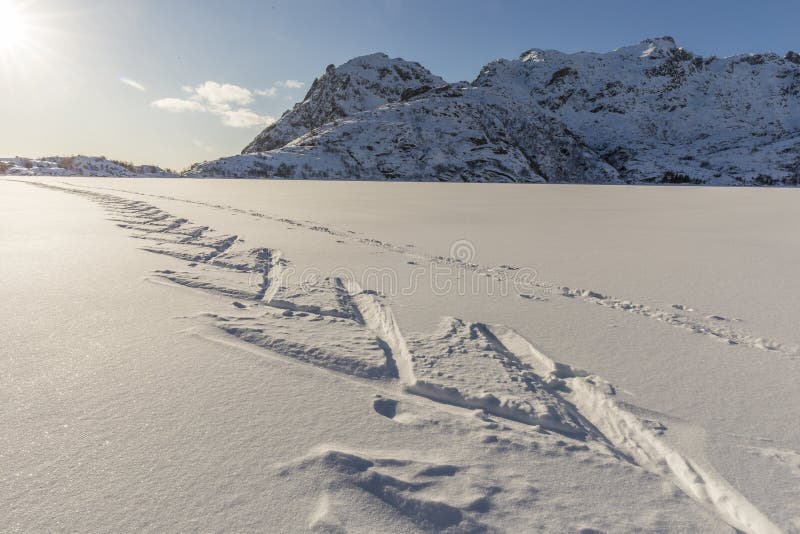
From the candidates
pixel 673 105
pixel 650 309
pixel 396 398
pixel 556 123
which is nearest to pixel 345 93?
pixel 556 123

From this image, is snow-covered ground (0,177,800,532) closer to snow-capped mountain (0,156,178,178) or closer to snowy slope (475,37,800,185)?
snow-capped mountain (0,156,178,178)

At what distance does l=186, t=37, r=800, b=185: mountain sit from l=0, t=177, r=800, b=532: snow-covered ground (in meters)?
61.9

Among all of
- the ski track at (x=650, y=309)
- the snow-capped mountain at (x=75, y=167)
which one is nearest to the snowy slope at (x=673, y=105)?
the snow-capped mountain at (x=75, y=167)

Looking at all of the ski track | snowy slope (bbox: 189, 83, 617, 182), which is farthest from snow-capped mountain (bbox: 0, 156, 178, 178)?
the ski track

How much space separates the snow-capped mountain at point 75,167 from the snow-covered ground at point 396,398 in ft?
181

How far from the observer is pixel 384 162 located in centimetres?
7306

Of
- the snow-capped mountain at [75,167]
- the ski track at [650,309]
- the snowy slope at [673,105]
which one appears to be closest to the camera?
the ski track at [650,309]

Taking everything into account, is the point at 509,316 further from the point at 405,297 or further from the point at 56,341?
the point at 56,341

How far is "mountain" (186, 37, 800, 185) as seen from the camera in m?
73.9

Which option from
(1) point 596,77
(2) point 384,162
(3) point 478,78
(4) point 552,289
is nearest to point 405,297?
(4) point 552,289

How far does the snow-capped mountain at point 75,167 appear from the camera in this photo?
44719 millimetres

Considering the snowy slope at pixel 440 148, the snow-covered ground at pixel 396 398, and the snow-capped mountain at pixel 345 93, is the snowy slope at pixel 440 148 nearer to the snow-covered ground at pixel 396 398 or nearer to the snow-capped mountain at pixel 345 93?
the snow-covered ground at pixel 396 398

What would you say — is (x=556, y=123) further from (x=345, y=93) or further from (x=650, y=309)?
(x=650, y=309)

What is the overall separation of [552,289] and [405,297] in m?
1.31
